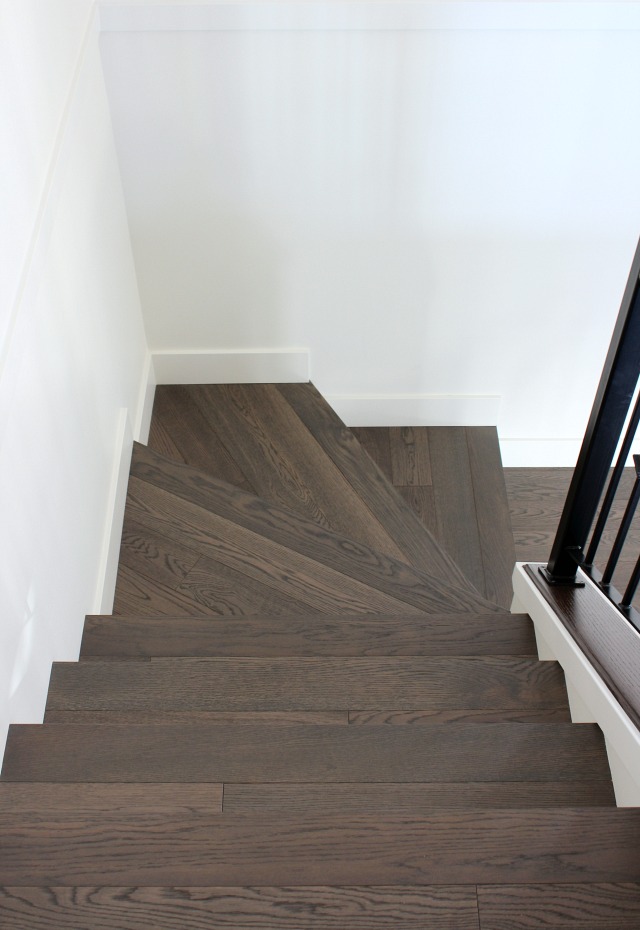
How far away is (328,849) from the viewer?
1227mm

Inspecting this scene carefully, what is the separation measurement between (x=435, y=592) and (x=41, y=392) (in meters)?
1.14

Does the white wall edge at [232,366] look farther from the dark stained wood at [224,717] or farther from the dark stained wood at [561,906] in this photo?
the dark stained wood at [561,906]

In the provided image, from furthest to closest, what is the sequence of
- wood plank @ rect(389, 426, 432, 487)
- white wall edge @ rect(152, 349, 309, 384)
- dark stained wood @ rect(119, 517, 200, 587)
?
wood plank @ rect(389, 426, 432, 487), white wall edge @ rect(152, 349, 309, 384), dark stained wood @ rect(119, 517, 200, 587)

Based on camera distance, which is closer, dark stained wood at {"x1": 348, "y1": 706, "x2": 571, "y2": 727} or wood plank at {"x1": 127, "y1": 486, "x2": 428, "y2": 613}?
dark stained wood at {"x1": 348, "y1": 706, "x2": 571, "y2": 727}

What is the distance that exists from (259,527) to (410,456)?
97 cm

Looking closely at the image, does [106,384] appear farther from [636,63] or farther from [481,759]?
[636,63]

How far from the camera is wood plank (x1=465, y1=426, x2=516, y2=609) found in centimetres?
298

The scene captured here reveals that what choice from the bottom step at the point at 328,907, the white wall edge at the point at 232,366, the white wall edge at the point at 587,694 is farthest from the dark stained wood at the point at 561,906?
the white wall edge at the point at 232,366

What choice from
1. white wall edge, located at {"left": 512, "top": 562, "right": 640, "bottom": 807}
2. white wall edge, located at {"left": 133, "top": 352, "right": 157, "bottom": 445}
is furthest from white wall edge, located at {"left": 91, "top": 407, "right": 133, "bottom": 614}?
white wall edge, located at {"left": 512, "top": 562, "right": 640, "bottom": 807}

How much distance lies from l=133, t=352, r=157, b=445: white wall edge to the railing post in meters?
1.49

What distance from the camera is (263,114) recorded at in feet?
8.33

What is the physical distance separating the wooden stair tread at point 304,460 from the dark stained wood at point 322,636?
0.67 meters

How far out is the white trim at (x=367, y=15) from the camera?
2.33 m

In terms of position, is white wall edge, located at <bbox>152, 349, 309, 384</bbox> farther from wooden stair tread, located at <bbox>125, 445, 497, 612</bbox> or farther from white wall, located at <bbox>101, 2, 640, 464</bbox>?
wooden stair tread, located at <bbox>125, 445, 497, 612</bbox>
